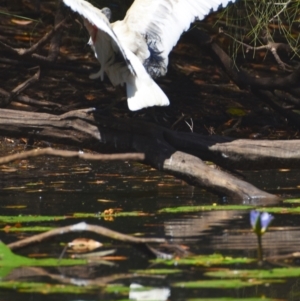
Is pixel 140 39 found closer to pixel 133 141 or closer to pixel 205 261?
pixel 133 141

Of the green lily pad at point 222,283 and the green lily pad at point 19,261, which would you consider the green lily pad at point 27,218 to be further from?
the green lily pad at point 222,283

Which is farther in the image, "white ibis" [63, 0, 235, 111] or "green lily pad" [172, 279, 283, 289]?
"white ibis" [63, 0, 235, 111]

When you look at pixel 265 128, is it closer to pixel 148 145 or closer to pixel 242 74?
pixel 242 74

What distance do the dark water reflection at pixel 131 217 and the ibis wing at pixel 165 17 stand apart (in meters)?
0.90

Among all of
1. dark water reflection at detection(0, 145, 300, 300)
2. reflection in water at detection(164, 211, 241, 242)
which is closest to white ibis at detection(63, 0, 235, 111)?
dark water reflection at detection(0, 145, 300, 300)

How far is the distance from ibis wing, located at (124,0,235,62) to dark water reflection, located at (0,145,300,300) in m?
0.90

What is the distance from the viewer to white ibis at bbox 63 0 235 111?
5.23 metres

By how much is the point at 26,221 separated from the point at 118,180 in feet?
6.31

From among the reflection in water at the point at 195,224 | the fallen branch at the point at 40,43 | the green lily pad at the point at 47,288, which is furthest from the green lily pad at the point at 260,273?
the fallen branch at the point at 40,43

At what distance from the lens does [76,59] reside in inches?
360

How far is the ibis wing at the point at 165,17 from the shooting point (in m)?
5.89

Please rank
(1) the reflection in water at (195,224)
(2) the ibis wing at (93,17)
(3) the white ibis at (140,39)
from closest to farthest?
(1) the reflection in water at (195,224) → (2) the ibis wing at (93,17) → (3) the white ibis at (140,39)

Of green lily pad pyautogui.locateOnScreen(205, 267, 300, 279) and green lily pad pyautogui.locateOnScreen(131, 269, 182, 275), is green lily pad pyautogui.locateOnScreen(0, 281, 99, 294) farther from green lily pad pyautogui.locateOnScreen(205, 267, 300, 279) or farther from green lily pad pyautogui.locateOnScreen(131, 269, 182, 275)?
green lily pad pyautogui.locateOnScreen(205, 267, 300, 279)

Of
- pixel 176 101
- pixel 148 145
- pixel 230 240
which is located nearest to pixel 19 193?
pixel 148 145
